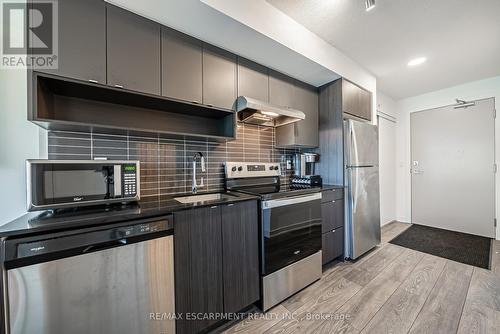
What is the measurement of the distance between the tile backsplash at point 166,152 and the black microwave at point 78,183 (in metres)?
0.33

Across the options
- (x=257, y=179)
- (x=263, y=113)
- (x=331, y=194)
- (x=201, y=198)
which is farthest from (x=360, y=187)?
(x=201, y=198)

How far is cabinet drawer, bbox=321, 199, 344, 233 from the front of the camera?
210 centimetres

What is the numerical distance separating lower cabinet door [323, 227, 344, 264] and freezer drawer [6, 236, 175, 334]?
65.2 inches

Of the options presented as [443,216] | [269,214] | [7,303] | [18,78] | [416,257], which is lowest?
[416,257]

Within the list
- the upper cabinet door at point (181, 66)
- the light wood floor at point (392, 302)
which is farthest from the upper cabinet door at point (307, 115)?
the light wood floor at point (392, 302)

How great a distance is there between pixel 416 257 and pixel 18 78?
4232mm

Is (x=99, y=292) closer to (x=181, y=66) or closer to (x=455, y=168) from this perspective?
(x=181, y=66)

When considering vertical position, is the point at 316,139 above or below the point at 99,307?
above

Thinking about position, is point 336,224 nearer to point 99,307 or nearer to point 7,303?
point 99,307

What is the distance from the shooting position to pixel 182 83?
1.48 meters

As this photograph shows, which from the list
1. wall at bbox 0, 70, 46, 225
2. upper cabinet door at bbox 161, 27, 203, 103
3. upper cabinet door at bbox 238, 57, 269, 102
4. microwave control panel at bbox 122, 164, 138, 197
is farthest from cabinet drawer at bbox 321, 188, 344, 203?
wall at bbox 0, 70, 46, 225

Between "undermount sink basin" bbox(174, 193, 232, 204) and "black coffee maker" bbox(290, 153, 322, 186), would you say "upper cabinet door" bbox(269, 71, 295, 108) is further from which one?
"undermount sink basin" bbox(174, 193, 232, 204)

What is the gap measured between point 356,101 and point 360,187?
1.16m

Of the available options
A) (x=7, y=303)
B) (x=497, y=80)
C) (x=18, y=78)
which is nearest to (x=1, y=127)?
(x=18, y=78)
